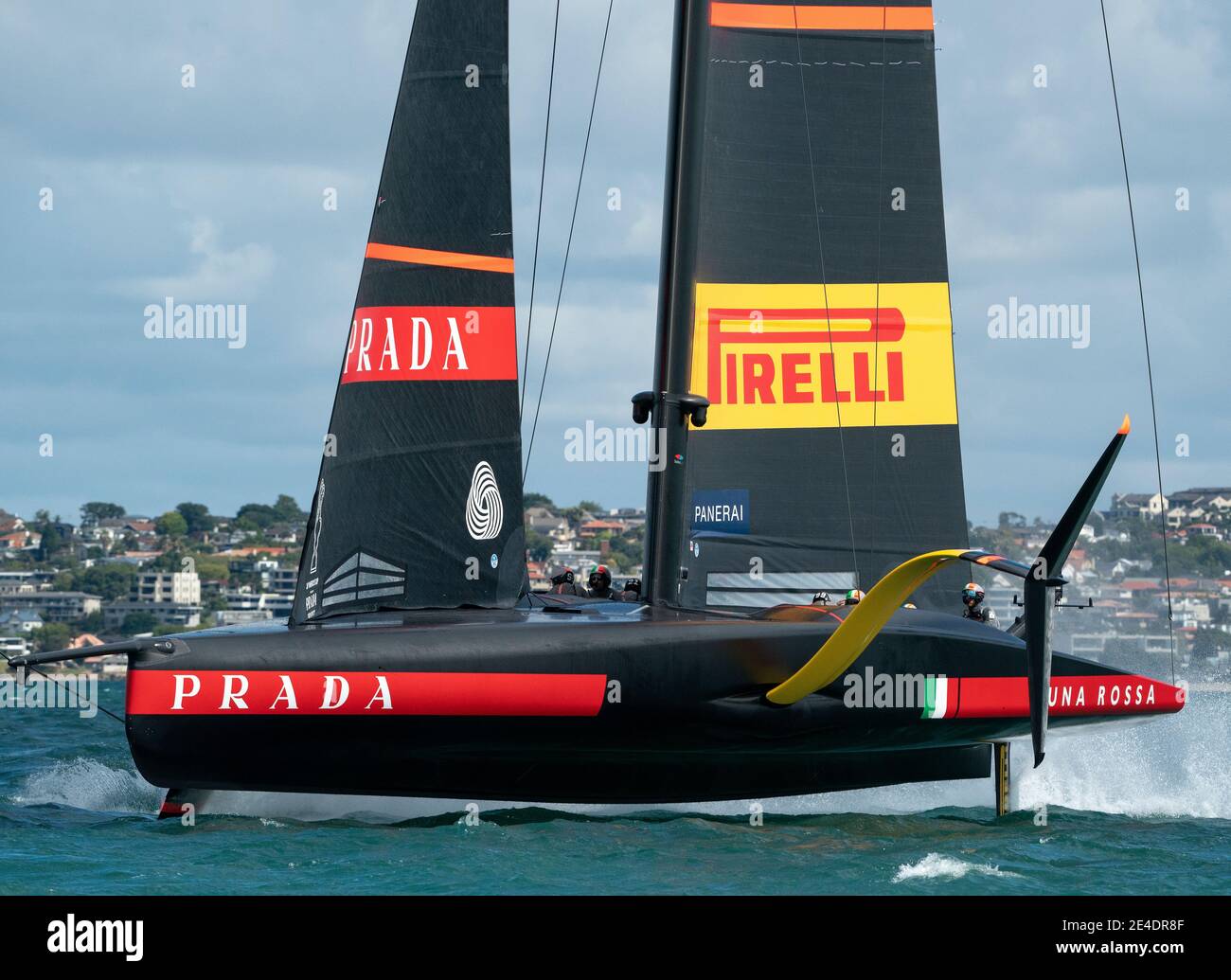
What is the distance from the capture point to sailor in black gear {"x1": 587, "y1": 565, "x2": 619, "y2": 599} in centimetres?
1019

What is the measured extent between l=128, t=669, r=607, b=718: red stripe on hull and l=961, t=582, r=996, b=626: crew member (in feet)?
10.7

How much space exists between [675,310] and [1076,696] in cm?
290

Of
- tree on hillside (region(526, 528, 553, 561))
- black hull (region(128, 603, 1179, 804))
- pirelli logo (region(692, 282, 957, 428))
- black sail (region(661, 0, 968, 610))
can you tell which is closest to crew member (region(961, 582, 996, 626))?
black sail (region(661, 0, 968, 610))

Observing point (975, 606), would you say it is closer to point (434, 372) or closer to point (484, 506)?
point (484, 506)

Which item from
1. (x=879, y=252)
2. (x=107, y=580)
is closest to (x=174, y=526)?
(x=107, y=580)

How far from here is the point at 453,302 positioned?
9.16m

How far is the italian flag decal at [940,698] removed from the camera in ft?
29.7

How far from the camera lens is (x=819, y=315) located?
11109mm

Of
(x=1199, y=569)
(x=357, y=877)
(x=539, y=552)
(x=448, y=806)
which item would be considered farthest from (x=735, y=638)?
(x=1199, y=569)

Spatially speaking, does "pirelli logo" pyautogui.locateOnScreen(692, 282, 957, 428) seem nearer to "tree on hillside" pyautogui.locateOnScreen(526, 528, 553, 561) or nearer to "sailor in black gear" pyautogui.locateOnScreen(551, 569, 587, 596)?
"sailor in black gear" pyautogui.locateOnScreen(551, 569, 587, 596)

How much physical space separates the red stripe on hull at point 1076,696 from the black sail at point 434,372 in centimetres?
236

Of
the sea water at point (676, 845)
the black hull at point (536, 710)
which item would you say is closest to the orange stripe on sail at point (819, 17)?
the black hull at point (536, 710)

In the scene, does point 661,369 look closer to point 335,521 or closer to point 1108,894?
point 335,521

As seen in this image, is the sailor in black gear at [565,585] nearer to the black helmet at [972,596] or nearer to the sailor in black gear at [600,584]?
the sailor in black gear at [600,584]
